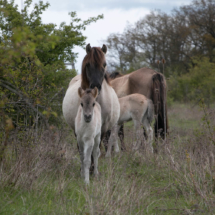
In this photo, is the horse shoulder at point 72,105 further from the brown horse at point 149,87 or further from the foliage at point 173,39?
the foliage at point 173,39

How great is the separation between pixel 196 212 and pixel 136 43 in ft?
119

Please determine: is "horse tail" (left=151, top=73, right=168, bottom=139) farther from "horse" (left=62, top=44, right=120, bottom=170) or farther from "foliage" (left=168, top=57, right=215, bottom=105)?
"foliage" (left=168, top=57, right=215, bottom=105)

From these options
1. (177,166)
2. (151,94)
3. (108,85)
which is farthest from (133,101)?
(177,166)

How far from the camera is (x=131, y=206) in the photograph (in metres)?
3.86

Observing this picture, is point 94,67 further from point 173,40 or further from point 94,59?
point 173,40

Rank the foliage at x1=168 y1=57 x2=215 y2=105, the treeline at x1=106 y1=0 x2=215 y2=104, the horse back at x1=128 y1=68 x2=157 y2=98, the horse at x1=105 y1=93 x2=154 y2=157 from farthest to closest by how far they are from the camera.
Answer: the treeline at x1=106 y1=0 x2=215 y2=104
the foliage at x1=168 y1=57 x2=215 y2=105
the horse back at x1=128 y1=68 x2=157 y2=98
the horse at x1=105 y1=93 x2=154 y2=157

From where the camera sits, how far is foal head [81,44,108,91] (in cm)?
618

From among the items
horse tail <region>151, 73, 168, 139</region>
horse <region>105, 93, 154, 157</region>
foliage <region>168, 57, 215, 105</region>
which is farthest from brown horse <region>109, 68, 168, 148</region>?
foliage <region>168, 57, 215, 105</region>

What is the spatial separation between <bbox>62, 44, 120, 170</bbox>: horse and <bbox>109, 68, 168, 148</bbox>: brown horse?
6.86 feet

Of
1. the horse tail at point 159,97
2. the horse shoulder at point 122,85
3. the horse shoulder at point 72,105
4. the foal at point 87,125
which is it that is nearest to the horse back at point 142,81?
the horse shoulder at point 122,85

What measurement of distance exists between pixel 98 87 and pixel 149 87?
4.05 m

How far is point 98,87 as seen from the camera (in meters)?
6.21

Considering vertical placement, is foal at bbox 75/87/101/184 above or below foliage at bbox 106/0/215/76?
A: below

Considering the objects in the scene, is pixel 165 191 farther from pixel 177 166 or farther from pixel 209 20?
pixel 209 20
